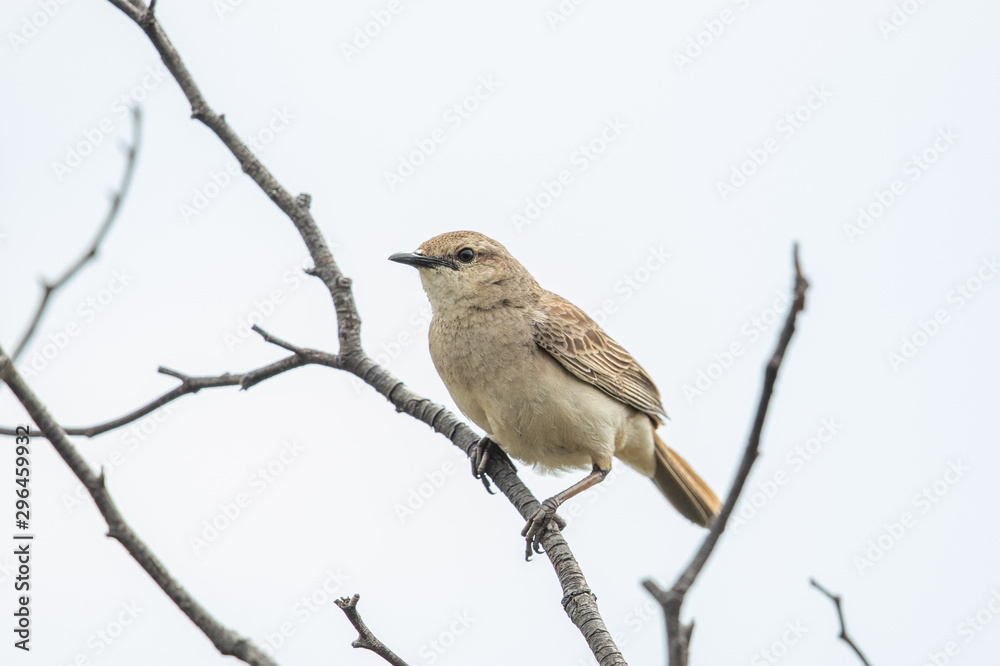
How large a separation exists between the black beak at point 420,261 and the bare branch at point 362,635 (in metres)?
3.46

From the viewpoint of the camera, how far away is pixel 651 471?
7711 millimetres

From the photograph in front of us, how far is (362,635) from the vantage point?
11.5 ft

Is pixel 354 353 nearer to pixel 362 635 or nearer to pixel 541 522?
pixel 541 522

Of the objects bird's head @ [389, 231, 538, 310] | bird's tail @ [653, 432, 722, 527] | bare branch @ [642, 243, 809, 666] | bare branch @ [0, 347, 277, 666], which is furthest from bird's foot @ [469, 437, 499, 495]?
bare branch @ [642, 243, 809, 666]

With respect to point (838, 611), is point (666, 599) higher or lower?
lower

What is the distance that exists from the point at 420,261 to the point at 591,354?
57.0 inches

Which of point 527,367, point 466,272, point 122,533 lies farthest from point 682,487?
point 122,533

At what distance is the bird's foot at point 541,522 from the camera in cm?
520

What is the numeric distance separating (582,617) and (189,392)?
2.45 meters

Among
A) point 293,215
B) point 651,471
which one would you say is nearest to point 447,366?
point 293,215

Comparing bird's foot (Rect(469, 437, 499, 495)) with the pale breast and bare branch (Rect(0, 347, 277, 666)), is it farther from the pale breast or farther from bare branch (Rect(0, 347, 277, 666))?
bare branch (Rect(0, 347, 277, 666))

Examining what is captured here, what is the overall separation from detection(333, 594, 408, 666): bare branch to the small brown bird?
7.05 ft

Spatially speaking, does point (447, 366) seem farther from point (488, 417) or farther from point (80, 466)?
point (80, 466)

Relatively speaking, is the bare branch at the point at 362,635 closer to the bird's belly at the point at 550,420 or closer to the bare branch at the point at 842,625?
the bare branch at the point at 842,625
